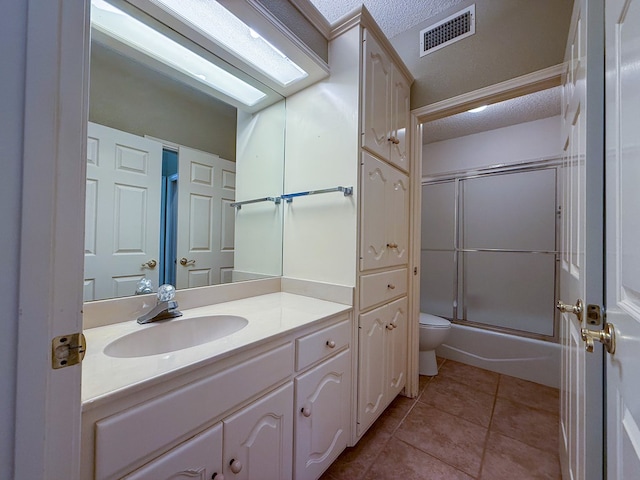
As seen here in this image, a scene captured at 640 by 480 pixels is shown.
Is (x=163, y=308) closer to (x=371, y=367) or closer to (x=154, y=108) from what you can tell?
(x=154, y=108)

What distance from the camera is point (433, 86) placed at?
171cm

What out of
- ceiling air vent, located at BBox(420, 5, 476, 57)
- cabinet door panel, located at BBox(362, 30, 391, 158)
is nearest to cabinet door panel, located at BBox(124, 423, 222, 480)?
cabinet door panel, located at BBox(362, 30, 391, 158)

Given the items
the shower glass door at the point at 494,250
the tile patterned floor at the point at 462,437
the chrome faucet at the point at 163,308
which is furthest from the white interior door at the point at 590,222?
the shower glass door at the point at 494,250

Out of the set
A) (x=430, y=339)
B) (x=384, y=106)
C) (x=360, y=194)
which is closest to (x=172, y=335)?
(x=360, y=194)

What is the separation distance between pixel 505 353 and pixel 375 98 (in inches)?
90.6

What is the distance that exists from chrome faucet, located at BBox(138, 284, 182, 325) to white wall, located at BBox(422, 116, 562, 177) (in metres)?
2.59

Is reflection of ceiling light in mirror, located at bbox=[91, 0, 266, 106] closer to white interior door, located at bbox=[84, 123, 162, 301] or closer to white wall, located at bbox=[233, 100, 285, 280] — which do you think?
white wall, located at bbox=[233, 100, 285, 280]

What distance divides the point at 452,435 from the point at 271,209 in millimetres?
1686

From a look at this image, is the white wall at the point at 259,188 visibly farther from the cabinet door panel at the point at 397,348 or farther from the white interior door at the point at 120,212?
the cabinet door panel at the point at 397,348

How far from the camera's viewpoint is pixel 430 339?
207 centimetres

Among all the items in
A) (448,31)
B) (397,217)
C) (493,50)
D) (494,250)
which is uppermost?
(448,31)

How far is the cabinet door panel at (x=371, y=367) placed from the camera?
52.6 inches

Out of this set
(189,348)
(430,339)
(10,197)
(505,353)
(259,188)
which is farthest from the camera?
(505,353)

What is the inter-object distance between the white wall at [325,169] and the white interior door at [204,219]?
1.14 ft
